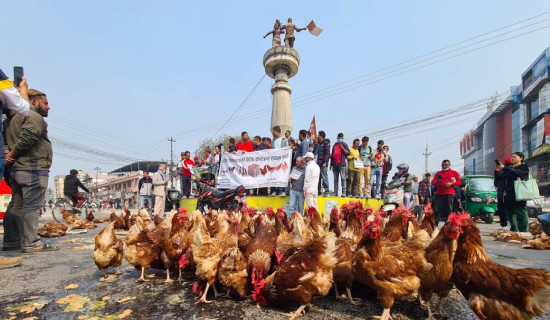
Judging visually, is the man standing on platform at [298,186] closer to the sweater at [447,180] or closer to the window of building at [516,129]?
the sweater at [447,180]

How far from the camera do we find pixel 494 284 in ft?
7.84

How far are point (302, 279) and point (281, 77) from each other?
1740cm

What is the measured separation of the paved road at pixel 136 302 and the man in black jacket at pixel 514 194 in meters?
6.54

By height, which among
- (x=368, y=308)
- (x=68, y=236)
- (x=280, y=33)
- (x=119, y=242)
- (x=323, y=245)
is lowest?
(x=68, y=236)

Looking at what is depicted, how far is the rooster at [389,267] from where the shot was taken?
2.69 m

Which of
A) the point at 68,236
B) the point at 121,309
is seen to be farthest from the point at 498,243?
the point at 68,236

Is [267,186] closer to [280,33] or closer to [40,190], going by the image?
[40,190]

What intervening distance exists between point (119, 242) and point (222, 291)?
193 cm

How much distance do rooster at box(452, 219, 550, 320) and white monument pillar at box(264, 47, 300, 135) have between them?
15.2 meters

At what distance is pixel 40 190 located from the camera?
16.9 feet

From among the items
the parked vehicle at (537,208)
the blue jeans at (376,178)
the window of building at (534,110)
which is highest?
the window of building at (534,110)

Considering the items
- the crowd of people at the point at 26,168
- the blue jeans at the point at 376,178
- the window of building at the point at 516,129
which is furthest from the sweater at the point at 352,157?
the window of building at the point at 516,129

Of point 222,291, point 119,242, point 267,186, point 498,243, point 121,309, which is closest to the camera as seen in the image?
point 121,309

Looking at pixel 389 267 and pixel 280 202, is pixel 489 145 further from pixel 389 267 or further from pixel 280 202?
pixel 389 267
